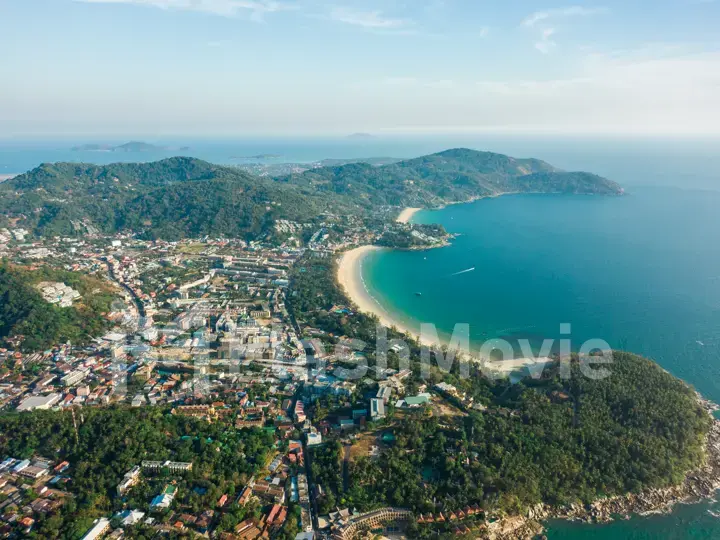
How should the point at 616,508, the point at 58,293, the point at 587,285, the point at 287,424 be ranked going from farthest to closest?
1. the point at 587,285
2. the point at 58,293
3. the point at 287,424
4. the point at 616,508

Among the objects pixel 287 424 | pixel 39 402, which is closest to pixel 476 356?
pixel 287 424

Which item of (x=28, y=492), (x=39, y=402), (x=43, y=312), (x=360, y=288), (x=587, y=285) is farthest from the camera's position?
(x=360, y=288)

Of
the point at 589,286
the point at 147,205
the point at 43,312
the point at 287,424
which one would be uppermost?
the point at 147,205

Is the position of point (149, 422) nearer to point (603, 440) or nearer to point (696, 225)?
point (603, 440)

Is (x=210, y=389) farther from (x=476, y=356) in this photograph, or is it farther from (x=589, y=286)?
(x=589, y=286)

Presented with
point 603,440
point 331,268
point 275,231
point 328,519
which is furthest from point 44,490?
point 275,231

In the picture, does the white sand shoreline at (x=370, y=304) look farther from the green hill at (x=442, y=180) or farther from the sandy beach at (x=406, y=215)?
the green hill at (x=442, y=180)

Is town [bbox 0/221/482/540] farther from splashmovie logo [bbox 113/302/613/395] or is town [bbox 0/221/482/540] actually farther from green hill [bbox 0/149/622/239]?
green hill [bbox 0/149/622/239]
